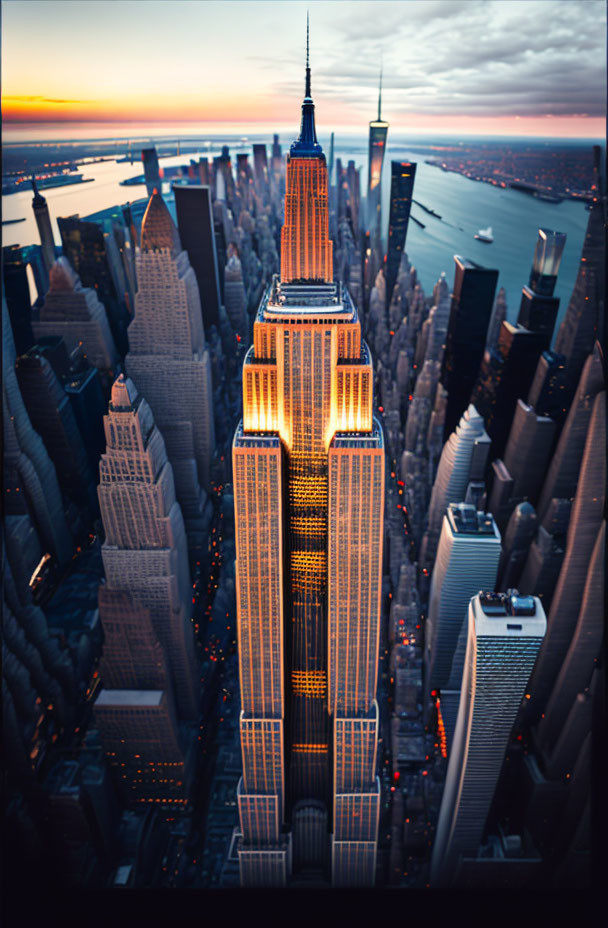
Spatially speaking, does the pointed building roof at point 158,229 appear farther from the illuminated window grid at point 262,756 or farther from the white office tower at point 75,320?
the illuminated window grid at point 262,756

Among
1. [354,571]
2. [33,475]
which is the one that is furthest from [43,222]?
[354,571]

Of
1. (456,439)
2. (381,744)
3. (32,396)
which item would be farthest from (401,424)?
(32,396)

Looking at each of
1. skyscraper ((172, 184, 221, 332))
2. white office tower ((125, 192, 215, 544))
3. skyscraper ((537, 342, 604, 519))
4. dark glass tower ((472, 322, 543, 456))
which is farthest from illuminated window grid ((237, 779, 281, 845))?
skyscraper ((172, 184, 221, 332))

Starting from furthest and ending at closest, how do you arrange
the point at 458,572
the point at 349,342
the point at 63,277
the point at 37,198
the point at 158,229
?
the point at 158,229 → the point at 63,277 → the point at 458,572 → the point at 349,342 → the point at 37,198

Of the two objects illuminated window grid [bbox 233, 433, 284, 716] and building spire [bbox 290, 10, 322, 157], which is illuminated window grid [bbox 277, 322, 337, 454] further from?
building spire [bbox 290, 10, 322, 157]

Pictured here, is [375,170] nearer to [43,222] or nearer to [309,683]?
[43,222]
